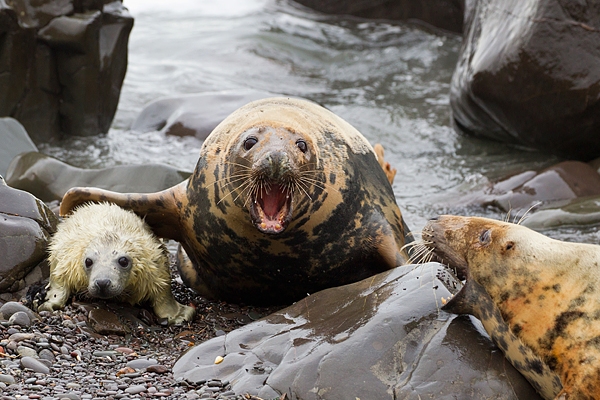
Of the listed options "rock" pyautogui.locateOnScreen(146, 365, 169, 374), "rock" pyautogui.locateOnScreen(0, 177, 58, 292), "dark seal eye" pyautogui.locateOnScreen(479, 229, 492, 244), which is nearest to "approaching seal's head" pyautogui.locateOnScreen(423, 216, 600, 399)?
"dark seal eye" pyautogui.locateOnScreen(479, 229, 492, 244)

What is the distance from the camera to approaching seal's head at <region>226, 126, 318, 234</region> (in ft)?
14.9

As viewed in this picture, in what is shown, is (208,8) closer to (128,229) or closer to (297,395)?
(128,229)

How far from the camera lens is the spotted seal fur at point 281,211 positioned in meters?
4.81

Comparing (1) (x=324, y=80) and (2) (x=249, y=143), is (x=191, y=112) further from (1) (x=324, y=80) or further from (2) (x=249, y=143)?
(2) (x=249, y=143)

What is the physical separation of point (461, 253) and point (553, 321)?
740 millimetres

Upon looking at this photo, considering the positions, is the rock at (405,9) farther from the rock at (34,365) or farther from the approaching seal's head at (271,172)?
the rock at (34,365)

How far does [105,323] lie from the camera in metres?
4.89

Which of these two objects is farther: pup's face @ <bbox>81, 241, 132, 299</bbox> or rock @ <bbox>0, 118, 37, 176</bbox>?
rock @ <bbox>0, 118, 37, 176</bbox>

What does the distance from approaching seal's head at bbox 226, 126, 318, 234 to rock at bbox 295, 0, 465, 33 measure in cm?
1397

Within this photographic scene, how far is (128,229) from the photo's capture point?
560cm

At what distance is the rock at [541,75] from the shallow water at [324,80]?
0.42 meters

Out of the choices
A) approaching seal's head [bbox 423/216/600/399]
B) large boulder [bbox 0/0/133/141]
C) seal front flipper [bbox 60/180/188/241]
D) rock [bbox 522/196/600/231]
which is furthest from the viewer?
large boulder [bbox 0/0/133/141]

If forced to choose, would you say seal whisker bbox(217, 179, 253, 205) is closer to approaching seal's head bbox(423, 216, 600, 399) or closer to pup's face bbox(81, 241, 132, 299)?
pup's face bbox(81, 241, 132, 299)

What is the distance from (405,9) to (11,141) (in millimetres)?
12310
